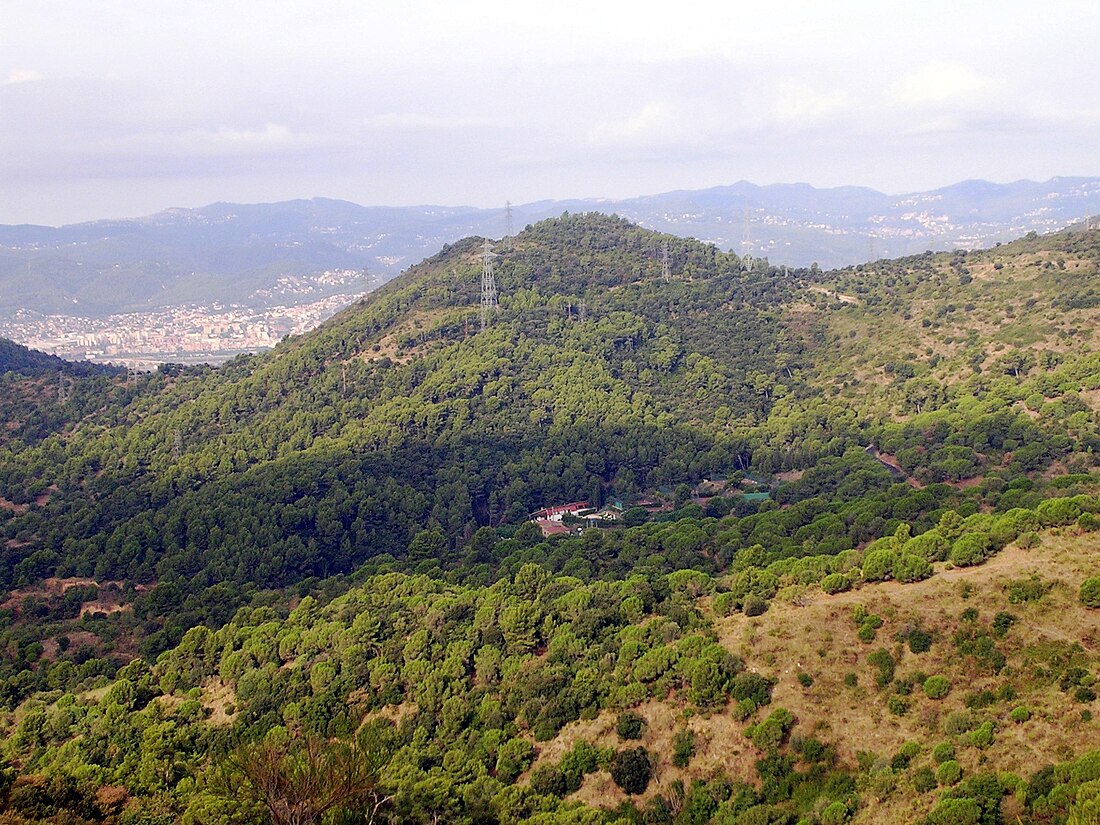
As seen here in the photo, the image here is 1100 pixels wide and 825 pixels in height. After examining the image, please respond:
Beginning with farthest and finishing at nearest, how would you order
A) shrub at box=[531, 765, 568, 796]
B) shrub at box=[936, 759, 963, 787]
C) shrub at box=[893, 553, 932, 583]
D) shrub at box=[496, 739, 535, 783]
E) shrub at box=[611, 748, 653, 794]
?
1. shrub at box=[893, 553, 932, 583]
2. shrub at box=[496, 739, 535, 783]
3. shrub at box=[611, 748, 653, 794]
4. shrub at box=[531, 765, 568, 796]
5. shrub at box=[936, 759, 963, 787]

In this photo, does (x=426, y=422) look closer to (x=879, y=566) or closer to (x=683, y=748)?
(x=879, y=566)

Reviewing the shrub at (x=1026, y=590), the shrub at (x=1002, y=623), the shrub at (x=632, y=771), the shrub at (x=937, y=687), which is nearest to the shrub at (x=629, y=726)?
the shrub at (x=632, y=771)

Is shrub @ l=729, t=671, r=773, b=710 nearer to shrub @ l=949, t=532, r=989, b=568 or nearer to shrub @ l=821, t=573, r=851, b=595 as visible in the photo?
shrub @ l=821, t=573, r=851, b=595

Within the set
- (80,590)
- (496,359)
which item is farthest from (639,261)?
(80,590)

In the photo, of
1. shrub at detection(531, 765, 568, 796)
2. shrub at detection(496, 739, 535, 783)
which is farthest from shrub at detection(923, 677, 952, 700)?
shrub at detection(496, 739, 535, 783)

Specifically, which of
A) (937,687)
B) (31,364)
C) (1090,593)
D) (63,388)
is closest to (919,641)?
(937,687)

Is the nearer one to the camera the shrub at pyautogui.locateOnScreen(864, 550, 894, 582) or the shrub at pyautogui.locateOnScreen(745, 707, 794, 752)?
the shrub at pyautogui.locateOnScreen(745, 707, 794, 752)
